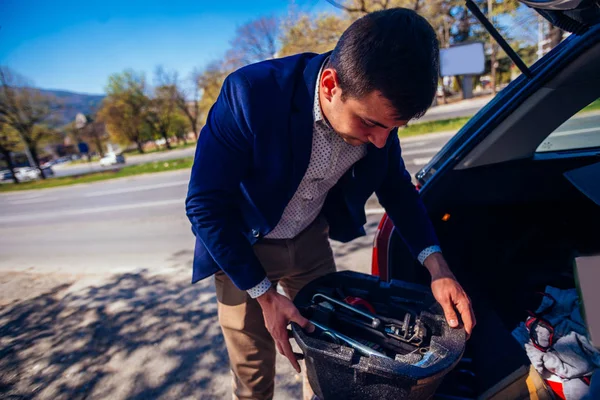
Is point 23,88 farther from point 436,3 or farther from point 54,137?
point 436,3

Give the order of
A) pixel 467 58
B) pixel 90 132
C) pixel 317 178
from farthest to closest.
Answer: pixel 90 132
pixel 467 58
pixel 317 178

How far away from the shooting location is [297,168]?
4.18 feet

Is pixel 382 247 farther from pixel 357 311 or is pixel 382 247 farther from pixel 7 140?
pixel 7 140

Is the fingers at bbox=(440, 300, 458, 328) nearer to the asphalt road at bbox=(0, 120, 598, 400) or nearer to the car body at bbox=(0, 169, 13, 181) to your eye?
the asphalt road at bbox=(0, 120, 598, 400)

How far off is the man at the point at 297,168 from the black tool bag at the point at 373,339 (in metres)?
0.07

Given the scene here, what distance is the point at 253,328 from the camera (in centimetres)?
156

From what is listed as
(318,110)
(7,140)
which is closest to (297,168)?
(318,110)

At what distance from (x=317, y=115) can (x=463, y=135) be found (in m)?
0.97

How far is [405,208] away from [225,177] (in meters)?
0.81

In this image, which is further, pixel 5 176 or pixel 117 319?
pixel 5 176

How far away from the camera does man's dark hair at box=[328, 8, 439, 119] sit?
938 mm

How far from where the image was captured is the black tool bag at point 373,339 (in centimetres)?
96

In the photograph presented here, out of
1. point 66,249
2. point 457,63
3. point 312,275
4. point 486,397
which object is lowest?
point 66,249

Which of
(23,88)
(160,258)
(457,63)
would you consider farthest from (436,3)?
(23,88)
